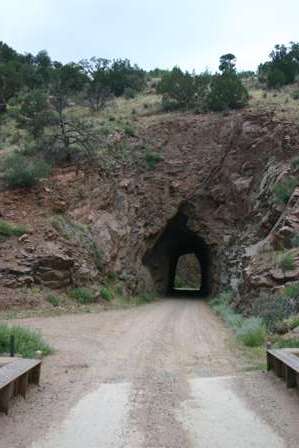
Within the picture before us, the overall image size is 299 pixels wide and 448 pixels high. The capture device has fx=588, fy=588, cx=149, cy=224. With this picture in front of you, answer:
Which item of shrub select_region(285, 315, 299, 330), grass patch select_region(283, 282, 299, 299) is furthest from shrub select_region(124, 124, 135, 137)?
shrub select_region(285, 315, 299, 330)

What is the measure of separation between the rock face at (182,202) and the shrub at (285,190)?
16.8 inches

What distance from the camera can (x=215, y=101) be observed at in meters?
40.7

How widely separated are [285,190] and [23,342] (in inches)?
724

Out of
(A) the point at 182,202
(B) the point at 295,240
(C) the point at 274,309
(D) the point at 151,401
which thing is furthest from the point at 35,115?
(D) the point at 151,401

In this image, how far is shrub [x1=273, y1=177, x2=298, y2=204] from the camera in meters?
27.2

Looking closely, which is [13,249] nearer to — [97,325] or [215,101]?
[97,325]

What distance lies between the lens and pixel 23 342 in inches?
473

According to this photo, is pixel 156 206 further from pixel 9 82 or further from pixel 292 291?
pixel 9 82

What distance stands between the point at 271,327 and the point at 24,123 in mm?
24369

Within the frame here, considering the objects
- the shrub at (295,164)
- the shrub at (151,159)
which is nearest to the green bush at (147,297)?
the shrub at (151,159)

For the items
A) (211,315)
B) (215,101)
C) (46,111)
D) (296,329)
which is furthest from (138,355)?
(215,101)

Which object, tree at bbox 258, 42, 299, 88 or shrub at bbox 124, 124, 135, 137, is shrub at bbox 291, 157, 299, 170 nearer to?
shrub at bbox 124, 124, 135, 137

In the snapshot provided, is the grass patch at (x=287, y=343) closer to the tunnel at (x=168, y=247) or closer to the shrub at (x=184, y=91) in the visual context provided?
the tunnel at (x=168, y=247)

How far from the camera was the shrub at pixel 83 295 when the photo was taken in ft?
81.3
